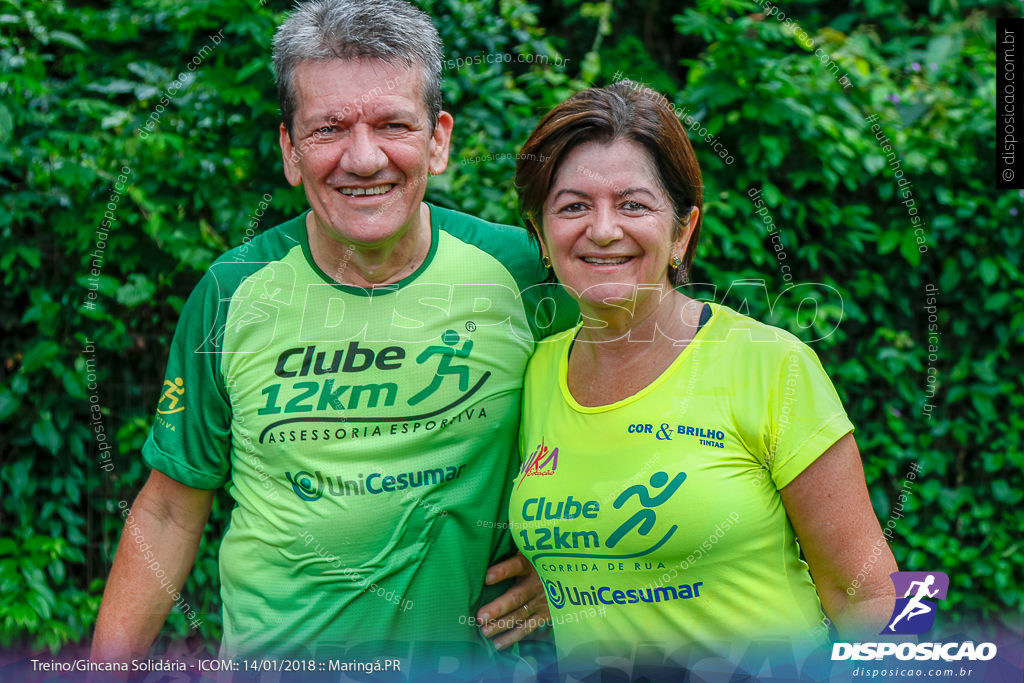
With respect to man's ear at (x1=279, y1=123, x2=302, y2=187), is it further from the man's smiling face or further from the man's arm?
the man's arm

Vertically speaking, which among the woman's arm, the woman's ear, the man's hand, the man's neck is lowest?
the man's hand

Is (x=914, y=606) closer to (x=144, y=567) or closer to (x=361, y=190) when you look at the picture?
(x=361, y=190)

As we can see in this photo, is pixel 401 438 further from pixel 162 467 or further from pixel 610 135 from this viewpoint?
pixel 610 135

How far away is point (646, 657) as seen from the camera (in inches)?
73.5

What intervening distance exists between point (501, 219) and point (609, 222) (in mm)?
1500

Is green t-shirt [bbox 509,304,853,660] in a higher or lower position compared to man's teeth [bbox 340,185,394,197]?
lower

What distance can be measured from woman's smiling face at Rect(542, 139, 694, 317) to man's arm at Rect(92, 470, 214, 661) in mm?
1190

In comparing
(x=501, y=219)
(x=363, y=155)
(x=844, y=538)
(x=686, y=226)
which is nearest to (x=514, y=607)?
(x=844, y=538)

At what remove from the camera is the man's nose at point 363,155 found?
195 cm

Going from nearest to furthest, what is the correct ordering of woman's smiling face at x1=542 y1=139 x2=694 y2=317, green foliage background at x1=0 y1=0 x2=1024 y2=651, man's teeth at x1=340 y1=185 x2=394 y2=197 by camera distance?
woman's smiling face at x1=542 y1=139 x2=694 y2=317 → man's teeth at x1=340 y1=185 x2=394 y2=197 → green foliage background at x1=0 y1=0 x2=1024 y2=651

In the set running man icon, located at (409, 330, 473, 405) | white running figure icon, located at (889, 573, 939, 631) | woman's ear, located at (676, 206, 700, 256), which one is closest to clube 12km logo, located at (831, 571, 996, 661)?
white running figure icon, located at (889, 573, 939, 631)

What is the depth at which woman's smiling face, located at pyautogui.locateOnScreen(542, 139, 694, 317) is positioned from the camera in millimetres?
1909

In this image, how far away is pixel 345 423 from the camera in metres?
2.12

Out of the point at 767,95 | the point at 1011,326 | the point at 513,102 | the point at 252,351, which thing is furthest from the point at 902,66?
the point at 252,351
